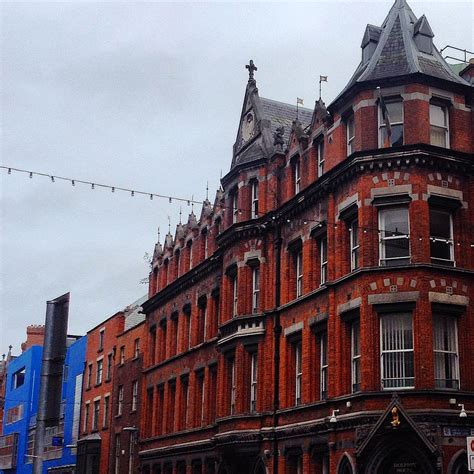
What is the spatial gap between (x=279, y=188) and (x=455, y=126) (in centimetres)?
876

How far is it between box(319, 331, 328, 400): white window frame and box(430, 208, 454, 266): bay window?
5104 mm

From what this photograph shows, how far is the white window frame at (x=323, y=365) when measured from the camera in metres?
31.4

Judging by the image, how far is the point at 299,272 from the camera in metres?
34.7

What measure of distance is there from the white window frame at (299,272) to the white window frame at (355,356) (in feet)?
15.0

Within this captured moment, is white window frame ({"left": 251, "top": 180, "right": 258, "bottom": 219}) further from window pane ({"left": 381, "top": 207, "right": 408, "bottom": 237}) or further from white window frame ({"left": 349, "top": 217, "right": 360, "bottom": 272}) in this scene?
window pane ({"left": 381, "top": 207, "right": 408, "bottom": 237})

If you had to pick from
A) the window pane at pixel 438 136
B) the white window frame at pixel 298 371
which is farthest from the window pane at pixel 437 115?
the white window frame at pixel 298 371

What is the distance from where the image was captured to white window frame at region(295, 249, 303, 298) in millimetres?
34281

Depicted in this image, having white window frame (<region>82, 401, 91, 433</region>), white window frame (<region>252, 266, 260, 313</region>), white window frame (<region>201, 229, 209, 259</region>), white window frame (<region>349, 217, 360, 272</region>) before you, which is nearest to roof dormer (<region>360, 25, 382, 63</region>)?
white window frame (<region>349, 217, 360, 272</region>)

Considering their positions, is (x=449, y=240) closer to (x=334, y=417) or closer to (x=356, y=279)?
(x=356, y=279)

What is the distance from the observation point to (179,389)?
A: 45.8 meters

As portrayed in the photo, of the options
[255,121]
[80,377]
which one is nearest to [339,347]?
[255,121]

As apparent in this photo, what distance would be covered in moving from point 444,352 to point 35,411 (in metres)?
56.2

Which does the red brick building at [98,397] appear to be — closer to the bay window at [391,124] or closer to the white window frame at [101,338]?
the white window frame at [101,338]

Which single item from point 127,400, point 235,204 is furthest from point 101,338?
point 235,204
